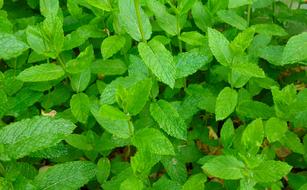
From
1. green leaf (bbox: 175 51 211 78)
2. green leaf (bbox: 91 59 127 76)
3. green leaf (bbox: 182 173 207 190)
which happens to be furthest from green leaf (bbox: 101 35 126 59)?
green leaf (bbox: 182 173 207 190)

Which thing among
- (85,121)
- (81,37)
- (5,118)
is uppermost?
(81,37)

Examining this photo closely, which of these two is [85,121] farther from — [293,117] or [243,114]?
[293,117]

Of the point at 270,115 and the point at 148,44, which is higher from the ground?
the point at 148,44

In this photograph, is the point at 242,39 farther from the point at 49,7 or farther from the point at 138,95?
the point at 49,7

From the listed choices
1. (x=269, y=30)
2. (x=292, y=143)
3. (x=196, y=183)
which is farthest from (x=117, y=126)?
(x=269, y=30)

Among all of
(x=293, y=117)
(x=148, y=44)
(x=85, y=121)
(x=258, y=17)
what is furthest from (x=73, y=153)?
(x=258, y=17)
